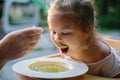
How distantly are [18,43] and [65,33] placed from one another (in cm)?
14

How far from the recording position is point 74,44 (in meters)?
0.73

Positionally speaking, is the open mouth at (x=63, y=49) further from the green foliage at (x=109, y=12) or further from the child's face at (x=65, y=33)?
the green foliage at (x=109, y=12)

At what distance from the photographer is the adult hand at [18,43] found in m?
0.77

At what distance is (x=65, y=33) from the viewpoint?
711mm

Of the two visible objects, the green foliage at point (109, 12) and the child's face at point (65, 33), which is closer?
the child's face at point (65, 33)

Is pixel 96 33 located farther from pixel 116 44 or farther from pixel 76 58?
pixel 116 44

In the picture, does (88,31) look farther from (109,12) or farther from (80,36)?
(109,12)

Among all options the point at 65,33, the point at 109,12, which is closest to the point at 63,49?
the point at 65,33

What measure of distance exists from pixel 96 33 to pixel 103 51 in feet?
0.16

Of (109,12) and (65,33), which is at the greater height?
(65,33)

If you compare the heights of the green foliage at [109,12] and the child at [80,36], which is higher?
the child at [80,36]

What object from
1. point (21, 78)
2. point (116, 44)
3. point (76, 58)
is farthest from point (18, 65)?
point (116, 44)

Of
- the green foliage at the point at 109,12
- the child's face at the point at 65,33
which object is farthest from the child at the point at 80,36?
the green foliage at the point at 109,12

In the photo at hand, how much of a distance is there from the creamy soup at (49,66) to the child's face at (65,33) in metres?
0.04
